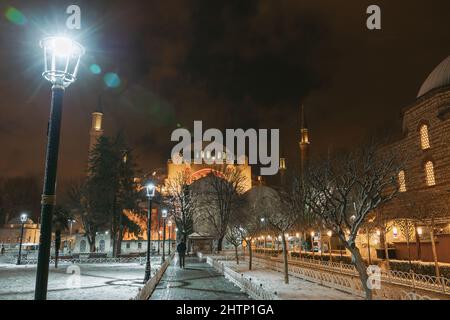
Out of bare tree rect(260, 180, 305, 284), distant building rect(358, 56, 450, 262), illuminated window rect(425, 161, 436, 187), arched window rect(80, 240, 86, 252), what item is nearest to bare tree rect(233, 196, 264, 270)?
bare tree rect(260, 180, 305, 284)

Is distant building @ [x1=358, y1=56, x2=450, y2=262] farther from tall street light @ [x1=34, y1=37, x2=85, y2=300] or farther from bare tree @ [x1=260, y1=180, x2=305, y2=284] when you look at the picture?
tall street light @ [x1=34, y1=37, x2=85, y2=300]

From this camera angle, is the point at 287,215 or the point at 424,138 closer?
the point at 287,215

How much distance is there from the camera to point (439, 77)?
39531 mm

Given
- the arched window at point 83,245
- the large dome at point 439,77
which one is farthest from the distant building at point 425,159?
the arched window at point 83,245

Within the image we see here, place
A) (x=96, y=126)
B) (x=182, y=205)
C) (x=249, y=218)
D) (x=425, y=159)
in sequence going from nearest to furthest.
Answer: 1. (x=425, y=159)
2. (x=249, y=218)
3. (x=182, y=205)
4. (x=96, y=126)

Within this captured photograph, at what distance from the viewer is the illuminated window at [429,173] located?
37.2 meters

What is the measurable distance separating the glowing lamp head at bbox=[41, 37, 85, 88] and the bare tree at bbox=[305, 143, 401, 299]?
944cm

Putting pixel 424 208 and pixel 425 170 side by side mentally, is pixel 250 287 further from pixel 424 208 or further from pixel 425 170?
pixel 425 170

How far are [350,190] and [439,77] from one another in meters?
27.0

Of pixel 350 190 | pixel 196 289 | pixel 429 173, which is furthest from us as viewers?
pixel 429 173

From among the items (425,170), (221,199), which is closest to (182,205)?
(221,199)

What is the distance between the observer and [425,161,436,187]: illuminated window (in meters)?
37.2
